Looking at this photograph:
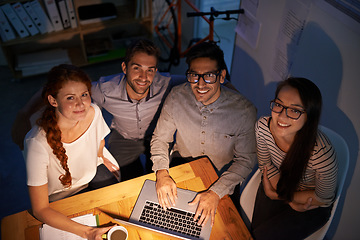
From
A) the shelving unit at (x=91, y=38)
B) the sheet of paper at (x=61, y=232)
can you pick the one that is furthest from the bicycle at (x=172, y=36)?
the sheet of paper at (x=61, y=232)

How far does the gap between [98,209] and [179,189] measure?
0.42 meters

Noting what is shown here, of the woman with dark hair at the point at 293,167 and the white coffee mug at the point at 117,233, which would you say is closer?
the white coffee mug at the point at 117,233

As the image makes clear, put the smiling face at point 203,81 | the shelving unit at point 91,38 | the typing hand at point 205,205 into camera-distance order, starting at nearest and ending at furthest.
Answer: the typing hand at point 205,205 → the smiling face at point 203,81 → the shelving unit at point 91,38

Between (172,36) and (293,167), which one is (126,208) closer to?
(293,167)

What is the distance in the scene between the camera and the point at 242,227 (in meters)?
1.44

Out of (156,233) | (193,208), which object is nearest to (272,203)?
(193,208)

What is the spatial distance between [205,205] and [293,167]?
0.52 meters

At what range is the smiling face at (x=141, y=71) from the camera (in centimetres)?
187

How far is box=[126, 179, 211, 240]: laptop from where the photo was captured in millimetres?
1389

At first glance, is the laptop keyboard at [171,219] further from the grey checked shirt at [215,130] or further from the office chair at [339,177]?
the office chair at [339,177]

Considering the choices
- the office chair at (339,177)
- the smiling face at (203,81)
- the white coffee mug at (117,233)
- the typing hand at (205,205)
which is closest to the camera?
the white coffee mug at (117,233)

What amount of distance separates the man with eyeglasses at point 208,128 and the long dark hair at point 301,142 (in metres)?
0.21

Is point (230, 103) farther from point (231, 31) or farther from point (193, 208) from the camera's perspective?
point (231, 31)

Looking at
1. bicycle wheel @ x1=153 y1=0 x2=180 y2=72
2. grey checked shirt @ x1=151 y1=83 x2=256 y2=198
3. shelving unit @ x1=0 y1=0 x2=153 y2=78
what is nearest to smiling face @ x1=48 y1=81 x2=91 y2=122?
grey checked shirt @ x1=151 y1=83 x2=256 y2=198
